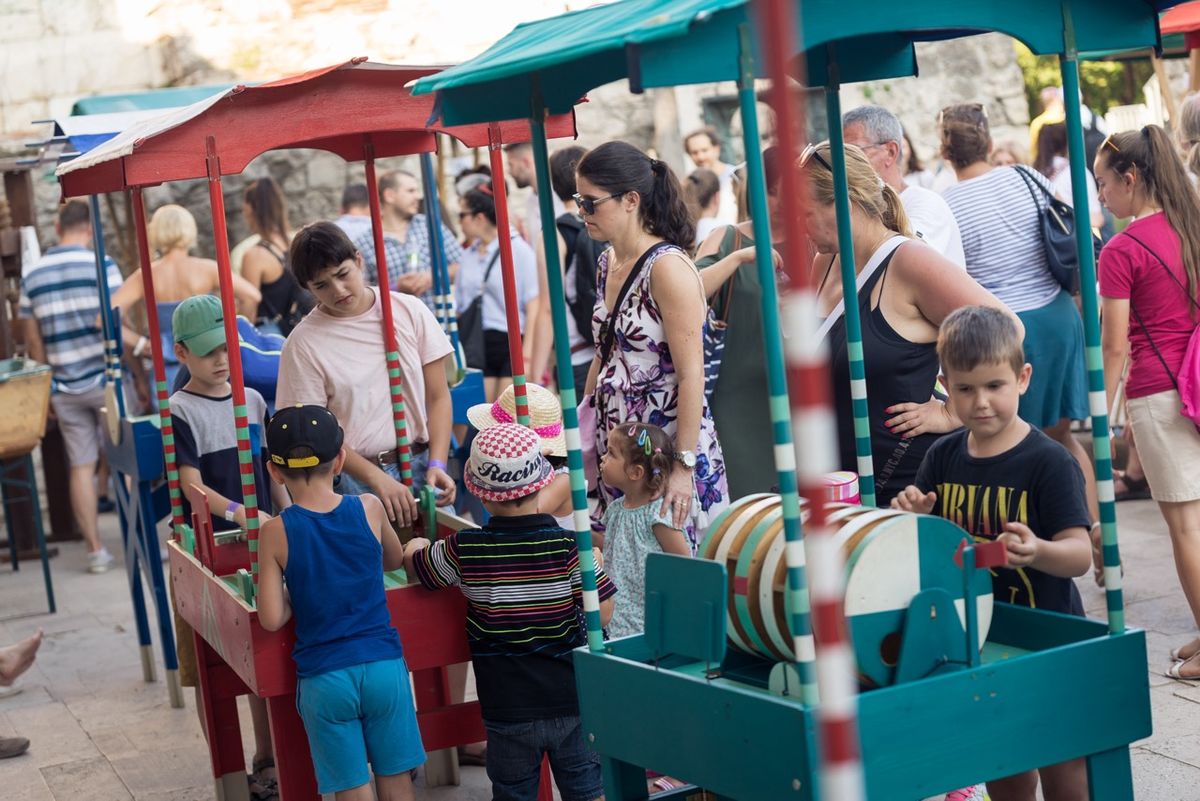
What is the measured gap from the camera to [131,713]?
5691 mm

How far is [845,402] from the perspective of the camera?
3766 mm

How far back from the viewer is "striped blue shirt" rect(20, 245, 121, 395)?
27.9 feet

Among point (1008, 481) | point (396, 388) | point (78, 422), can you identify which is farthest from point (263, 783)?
point (78, 422)

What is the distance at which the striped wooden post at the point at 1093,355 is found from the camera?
2701 millimetres

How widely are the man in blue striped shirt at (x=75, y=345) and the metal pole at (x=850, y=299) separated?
6091 millimetres

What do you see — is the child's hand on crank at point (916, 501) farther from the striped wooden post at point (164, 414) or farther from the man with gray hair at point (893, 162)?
the striped wooden post at point (164, 414)

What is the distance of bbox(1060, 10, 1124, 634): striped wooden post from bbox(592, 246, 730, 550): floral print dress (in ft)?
4.09

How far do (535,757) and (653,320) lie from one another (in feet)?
3.72

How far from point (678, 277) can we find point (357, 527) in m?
1.02

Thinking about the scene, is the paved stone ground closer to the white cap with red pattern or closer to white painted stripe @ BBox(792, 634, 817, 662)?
the white cap with red pattern

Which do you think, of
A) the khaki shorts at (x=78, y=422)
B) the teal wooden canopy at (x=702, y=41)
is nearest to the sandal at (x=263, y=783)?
the teal wooden canopy at (x=702, y=41)

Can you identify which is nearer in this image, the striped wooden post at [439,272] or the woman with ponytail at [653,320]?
the woman with ponytail at [653,320]

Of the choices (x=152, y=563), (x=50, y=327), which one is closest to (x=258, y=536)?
(x=152, y=563)

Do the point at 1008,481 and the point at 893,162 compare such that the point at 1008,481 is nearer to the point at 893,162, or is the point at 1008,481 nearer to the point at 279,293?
the point at 893,162
